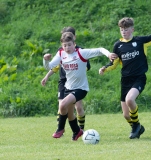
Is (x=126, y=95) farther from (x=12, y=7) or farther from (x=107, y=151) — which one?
(x=12, y=7)

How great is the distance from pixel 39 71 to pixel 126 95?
23.3ft

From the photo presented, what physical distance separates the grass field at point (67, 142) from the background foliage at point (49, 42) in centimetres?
131

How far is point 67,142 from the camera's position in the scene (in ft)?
30.7

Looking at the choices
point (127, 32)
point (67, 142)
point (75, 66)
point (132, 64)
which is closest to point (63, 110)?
point (67, 142)

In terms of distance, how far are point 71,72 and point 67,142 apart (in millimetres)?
1144

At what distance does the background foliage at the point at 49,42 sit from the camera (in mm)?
14820

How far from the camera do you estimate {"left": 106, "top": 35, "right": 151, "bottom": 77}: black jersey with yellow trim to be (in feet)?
31.4

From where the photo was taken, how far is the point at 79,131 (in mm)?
9703

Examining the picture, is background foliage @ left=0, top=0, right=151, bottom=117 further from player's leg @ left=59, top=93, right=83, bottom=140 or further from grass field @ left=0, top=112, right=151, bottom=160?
player's leg @ left=59, top=93, right=83, bottom=140

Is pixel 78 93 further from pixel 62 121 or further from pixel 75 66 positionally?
pixel 62 121

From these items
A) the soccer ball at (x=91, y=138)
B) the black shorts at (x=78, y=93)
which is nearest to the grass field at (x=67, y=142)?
the soccer ball at (x=91, y=138)

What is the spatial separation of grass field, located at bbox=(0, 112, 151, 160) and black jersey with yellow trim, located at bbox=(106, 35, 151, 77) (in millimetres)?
1122

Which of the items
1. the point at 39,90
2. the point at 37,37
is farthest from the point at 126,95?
the point at 37,37

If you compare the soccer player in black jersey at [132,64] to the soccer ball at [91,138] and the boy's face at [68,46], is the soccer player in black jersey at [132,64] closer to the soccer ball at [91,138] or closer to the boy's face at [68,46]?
the boy's face at [68,46]
